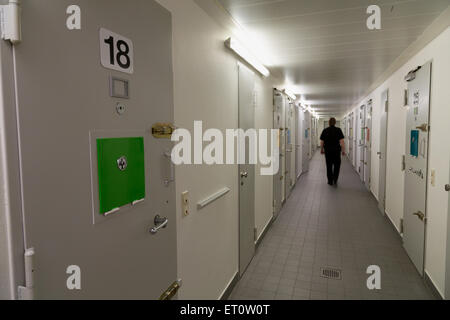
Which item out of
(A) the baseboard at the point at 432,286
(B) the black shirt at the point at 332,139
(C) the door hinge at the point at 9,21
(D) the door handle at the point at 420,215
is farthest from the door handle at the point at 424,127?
(B) the black shirt at the point at 332,139

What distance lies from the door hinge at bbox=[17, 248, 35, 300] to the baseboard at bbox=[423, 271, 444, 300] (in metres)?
3.00

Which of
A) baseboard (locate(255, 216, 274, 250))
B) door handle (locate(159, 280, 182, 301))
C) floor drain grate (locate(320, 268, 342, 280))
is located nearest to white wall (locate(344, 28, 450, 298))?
floor drain grate (locate(320, 268, 342, 280))

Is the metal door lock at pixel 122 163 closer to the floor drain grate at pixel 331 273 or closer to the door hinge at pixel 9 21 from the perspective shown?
the door hinge at pixel 9 21

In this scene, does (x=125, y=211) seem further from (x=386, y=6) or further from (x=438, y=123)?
(x=438, y=123)

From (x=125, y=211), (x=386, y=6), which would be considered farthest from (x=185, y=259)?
(x=386, y=6)

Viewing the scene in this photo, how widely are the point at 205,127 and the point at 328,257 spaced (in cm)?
236

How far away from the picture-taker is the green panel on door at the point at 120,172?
105cm

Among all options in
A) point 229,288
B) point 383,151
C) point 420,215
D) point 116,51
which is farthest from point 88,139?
point 383,151

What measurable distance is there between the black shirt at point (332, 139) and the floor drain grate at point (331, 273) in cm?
449

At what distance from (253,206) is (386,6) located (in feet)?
7.76

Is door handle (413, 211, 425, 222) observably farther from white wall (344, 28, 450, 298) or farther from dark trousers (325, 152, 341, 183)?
dark trousers (325, 152, 341, 183)

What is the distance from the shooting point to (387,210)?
4590mm
